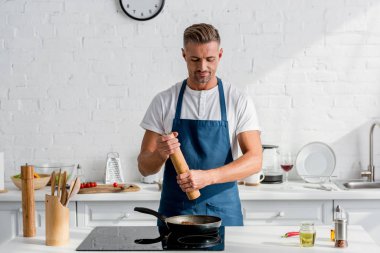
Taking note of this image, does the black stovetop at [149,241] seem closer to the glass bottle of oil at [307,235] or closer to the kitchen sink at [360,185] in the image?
the glass bottle of oil at [307,235]

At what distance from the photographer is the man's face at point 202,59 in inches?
132

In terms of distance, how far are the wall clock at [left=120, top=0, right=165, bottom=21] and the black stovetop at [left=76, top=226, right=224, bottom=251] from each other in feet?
8.03

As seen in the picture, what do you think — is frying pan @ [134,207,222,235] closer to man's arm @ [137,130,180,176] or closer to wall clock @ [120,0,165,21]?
Answer: man's arm @ [137,130,180,176]

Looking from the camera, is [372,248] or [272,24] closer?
[372,248]

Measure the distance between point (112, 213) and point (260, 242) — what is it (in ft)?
6.26

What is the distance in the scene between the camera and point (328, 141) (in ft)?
16.8

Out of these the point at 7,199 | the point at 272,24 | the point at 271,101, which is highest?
the point at 272,24

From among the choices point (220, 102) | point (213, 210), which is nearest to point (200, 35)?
point (220, 102)

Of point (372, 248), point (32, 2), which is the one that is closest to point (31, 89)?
point (32, 2)

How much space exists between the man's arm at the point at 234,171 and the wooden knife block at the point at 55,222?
57 centimetres

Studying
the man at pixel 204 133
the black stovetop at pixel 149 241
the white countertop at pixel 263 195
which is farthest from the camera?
the white countertop at pixel 263 195

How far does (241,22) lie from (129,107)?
3.58 ft

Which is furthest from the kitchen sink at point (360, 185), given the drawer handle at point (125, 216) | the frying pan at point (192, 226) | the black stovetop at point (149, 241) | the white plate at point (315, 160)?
the frying pan at point (192, 226)

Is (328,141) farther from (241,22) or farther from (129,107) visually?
(129,107)
